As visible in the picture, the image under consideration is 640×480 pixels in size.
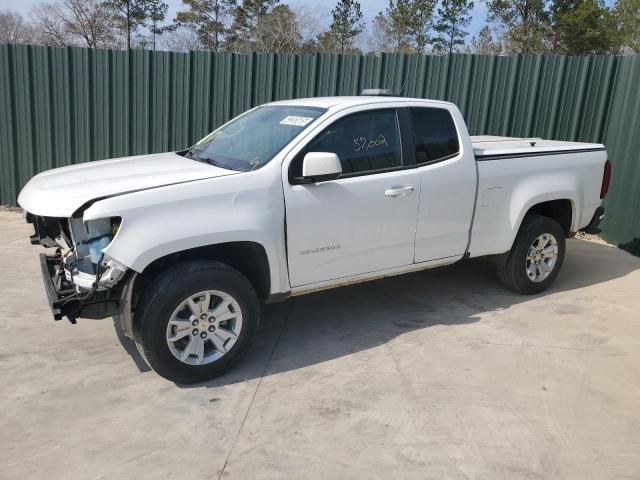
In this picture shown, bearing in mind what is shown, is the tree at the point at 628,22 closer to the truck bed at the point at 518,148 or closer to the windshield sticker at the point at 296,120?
the truck bed at the point at 518,148

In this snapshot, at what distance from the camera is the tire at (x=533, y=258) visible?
18.2 ft

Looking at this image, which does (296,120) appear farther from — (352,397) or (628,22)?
(628,22)

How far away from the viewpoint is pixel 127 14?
123 feet

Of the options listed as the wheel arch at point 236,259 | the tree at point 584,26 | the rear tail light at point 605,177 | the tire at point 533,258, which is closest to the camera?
the wheel arch at point 236,259

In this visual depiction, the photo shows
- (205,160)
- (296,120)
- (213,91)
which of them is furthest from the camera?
(213,91)

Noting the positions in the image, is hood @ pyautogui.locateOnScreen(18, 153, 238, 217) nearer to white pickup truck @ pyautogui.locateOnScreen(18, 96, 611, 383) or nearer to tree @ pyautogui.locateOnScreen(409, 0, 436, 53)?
white pickup truck @ pyautogui.locateOnScreen(18, 96, 611, 383)

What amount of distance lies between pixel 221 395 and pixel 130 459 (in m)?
0.81

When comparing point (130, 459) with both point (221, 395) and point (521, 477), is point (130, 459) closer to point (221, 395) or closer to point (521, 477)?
point (221, 395)

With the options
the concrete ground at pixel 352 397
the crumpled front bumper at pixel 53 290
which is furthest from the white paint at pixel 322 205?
the concrete ground at pixel 352 397

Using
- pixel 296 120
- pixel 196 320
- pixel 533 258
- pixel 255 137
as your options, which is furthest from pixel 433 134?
pixel 196 320

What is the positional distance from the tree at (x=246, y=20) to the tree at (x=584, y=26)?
18.6 metres

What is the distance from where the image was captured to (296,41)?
3216 cm

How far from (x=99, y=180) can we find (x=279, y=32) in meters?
30.7

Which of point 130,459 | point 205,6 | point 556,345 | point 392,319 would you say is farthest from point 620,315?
point 205,6
